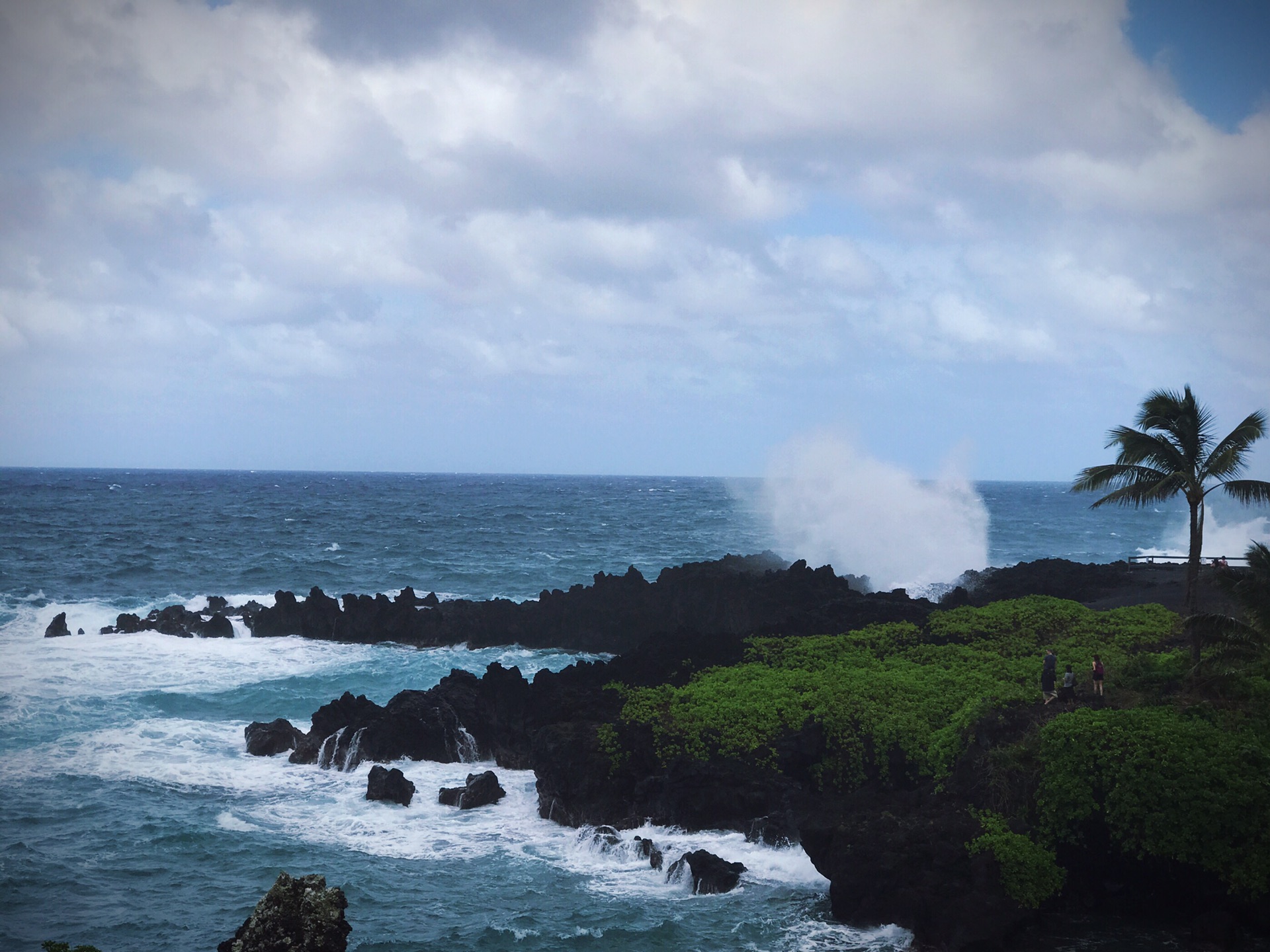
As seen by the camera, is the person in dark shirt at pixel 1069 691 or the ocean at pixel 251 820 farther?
the person in dark shirt at pixel 1069 691

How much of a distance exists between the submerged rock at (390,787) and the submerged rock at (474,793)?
71 centimetres

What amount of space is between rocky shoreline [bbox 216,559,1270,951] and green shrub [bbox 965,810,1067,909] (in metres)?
0.14

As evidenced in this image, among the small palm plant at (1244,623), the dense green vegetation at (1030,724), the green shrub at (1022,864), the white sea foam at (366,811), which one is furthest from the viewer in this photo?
the white sea foam at (366,811)

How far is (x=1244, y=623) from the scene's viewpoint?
684 inches

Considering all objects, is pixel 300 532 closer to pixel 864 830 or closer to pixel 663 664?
pixel 663 664

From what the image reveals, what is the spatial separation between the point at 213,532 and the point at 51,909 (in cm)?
6570

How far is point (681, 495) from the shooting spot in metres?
161

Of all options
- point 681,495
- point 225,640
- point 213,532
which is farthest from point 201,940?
point 681,495

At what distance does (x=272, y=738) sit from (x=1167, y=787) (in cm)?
2054

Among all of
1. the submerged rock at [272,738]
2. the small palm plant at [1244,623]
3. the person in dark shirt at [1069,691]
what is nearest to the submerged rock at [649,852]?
the person in dark shirt at [1069,691]

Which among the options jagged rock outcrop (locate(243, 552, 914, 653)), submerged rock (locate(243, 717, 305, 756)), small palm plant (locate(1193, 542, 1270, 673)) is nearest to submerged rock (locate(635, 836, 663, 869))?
small palm plant (locate(1193, 542, 1270, 673))

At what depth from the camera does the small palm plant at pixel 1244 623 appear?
15984 millimetres

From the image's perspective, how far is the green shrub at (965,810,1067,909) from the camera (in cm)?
1462

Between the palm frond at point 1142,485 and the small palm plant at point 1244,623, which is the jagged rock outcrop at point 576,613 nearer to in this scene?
the palm frond at point 1142,485
